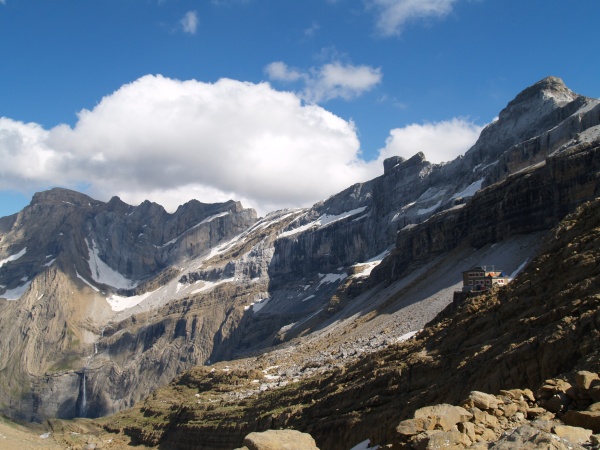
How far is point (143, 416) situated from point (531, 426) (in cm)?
8290

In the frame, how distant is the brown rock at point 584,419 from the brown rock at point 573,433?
60 centimetres

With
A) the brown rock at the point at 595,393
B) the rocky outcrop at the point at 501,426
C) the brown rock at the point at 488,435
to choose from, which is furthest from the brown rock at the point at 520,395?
the brown rock at the point at 488,435

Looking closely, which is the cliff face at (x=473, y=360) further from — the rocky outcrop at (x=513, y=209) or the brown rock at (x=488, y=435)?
the rocky outcrop at (x=513, y=209)

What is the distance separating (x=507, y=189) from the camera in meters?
95.9

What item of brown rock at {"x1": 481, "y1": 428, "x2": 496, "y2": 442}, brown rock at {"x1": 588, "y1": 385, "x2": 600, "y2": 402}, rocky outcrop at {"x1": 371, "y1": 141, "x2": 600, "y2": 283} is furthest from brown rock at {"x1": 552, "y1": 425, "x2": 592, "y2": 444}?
rocky outcrop at {"x1": 371, "y1": 141, "x2": 600, "y2": 283}

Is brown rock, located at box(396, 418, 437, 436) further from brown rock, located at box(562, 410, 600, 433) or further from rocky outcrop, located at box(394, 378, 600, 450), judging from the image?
brown rock, located at box(562, 410, 600, 433)

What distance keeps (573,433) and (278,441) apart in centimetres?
764

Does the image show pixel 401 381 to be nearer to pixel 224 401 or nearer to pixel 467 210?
pixel 224 401

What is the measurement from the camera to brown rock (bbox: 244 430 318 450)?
16.6m

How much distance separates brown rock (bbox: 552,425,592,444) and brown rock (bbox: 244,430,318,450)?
6.86 metres

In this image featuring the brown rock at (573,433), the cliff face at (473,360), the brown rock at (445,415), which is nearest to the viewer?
the brown rock at (573,433)

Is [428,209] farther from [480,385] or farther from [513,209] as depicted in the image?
[480,385]

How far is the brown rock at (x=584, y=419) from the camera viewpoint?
1377 cm

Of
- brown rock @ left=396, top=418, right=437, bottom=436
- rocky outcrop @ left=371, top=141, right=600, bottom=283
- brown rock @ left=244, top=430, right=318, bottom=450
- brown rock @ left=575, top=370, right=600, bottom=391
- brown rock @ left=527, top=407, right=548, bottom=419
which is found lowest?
brown rock @ left=244, top=430, right=318, bottom=450
